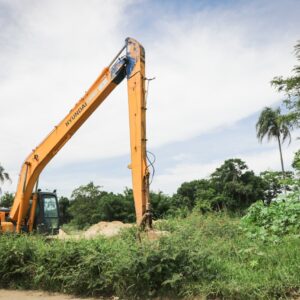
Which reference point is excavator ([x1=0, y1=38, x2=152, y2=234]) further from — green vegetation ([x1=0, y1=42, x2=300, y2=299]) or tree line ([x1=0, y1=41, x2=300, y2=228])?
tree line ([x1=0, y1=41, x2=300, y2=228])

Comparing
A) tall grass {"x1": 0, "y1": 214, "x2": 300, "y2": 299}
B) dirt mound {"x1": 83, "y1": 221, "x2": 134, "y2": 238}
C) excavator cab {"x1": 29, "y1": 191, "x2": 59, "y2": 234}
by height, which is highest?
excavator cab {"x1": 29, "y1": 191, "x2": 59, "y2": 234}

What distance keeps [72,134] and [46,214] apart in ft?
9.61

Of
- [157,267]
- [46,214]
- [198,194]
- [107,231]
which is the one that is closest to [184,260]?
[157,267]

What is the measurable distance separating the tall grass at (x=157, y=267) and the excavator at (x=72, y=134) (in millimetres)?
1920

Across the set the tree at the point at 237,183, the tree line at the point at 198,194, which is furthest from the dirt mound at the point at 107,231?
the tree at the point at 237,183

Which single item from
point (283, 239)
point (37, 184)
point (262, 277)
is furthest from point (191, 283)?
point (37, 184)

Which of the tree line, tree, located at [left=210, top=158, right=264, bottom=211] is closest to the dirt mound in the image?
the tree line

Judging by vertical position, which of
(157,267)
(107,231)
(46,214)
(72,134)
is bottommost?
(157,267)

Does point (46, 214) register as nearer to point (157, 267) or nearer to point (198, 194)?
point (157, 267)

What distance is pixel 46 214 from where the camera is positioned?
13164mm

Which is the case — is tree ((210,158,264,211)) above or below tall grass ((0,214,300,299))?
above

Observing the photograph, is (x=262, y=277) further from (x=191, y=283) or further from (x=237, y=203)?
(x=237, y=203)

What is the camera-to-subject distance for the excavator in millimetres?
9383

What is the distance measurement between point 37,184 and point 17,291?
18.5 feet
